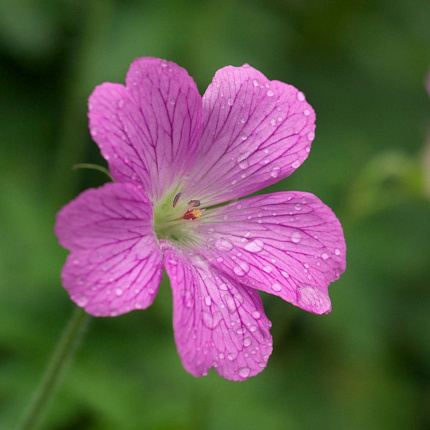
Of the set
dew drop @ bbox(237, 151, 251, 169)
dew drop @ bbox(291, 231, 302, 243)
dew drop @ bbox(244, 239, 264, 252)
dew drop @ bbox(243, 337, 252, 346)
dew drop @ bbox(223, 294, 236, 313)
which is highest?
dew drop @ bbox(237, 151, 251, 169)

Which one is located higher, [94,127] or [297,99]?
[297,99]

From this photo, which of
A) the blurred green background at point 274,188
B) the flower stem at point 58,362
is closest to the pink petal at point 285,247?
the flower stem at point 58,362

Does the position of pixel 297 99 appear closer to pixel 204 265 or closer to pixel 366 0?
pixel 204 265

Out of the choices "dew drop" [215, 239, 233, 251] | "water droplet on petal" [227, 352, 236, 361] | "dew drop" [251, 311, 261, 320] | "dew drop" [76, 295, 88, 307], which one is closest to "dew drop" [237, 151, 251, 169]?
"dew drop" [215, 239, 233, 251]

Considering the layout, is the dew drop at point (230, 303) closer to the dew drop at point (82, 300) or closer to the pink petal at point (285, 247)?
the pink petal at point (285, 247)

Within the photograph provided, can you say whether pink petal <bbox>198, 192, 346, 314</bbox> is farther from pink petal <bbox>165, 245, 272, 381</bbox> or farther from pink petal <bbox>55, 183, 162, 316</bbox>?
pink petal <bbox>55, 183, 162, 316</bbox>

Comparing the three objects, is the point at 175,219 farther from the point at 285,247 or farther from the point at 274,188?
the point at 274,188

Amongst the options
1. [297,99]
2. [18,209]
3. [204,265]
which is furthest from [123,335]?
[297,99]
